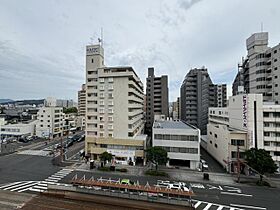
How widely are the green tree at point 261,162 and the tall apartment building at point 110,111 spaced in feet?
68.3

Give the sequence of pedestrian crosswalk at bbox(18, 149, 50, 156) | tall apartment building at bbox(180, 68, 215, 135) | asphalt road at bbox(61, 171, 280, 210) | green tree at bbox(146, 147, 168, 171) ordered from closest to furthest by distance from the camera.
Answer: asphalt road at bbox(61, 171, 280, 210) → green tree at bbox(146, 147, 168, 171) → pedestrian crosswalk at bbox(18, 149, 50, 156) → tall apartment building at bbox(180, 68, 215, 135)

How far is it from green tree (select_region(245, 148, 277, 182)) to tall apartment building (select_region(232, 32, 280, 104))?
1020 inches

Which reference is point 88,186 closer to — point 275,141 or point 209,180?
point 209,180

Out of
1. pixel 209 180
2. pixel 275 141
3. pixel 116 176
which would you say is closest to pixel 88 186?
pixel 116 176

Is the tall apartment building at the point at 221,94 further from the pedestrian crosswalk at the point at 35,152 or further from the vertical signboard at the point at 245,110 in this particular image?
the pedestrian crosswalk at the point at 35,152

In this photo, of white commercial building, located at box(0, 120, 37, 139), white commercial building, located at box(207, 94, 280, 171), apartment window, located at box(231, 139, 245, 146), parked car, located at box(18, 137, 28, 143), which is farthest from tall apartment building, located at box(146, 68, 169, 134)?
apartment window, located at box(231, 139, 245, 146)

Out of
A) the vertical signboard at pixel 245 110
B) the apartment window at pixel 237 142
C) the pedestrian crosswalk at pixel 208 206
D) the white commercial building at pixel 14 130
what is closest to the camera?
the pedestrian crosswalk at pixel 208 206

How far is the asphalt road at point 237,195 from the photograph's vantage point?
23688 mm

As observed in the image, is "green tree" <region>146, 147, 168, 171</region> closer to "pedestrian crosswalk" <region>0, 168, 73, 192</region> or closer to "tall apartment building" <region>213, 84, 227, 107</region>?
"pedestrian crosswalk" <region>0, 168, 73, 192</region>

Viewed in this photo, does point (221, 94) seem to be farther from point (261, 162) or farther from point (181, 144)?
point (261, 162)

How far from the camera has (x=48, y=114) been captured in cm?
7444

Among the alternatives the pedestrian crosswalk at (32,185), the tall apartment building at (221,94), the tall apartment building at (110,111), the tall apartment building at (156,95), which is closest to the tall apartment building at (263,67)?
the tall apartment building at (221,94)

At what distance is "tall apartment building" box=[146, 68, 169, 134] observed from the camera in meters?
87.8

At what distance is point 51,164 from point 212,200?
32.1 metres
